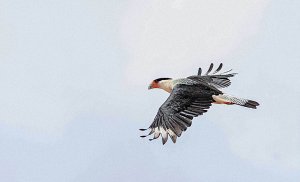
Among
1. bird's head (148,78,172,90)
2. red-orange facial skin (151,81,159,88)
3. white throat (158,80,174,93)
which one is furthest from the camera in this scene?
red-orange facial skin (151,81,159,88)

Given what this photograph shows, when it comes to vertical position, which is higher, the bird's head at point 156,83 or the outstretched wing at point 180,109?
the bird's head at point 156,83

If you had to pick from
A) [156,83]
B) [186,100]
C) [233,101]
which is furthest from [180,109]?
[156,83]

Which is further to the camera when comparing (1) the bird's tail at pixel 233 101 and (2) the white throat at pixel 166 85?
(2) the white throat at pixel 166 85

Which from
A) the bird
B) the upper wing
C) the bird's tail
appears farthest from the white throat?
the bird's tail

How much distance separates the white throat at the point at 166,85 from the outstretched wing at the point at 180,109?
31.7 inches

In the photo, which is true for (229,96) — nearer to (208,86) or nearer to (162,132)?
(208,86)

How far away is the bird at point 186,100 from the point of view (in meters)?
17.4

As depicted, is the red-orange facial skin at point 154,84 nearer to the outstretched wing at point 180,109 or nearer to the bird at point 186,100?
the bird at point 186,100

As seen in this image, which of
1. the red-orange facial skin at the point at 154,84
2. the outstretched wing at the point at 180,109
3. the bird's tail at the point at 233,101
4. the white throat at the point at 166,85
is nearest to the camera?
the outstretched wing at the point at 180,109

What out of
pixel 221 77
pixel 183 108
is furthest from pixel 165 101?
pixel 221 77

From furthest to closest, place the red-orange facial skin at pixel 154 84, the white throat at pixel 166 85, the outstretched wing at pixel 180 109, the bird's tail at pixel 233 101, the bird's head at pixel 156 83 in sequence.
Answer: the red-orange facial skin at pixel 154 84 < the bird's head at pixel 156 83 < the white throat at pixel 166 85 < the bird's tail at pixel 233 101 < the outstretched wing at pixel 180 109

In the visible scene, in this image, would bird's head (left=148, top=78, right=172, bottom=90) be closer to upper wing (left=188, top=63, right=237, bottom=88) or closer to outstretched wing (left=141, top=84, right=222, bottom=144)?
upper wing (left=188, top=63, right=237, bottom=88)

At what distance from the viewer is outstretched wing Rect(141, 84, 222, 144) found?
1725 cm

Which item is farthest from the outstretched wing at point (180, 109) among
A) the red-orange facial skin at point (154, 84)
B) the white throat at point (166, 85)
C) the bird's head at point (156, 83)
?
the red-orange facial skin at point (154, 84)
